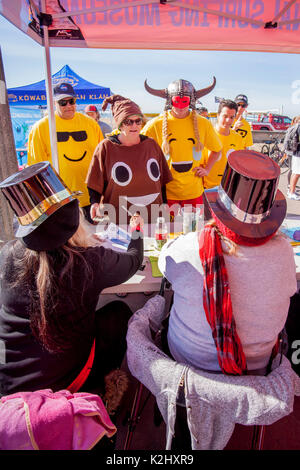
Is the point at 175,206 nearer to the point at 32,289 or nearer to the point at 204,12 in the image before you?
the point at 204,12

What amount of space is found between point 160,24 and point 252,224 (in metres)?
2.46

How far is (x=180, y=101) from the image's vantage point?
2.90 m

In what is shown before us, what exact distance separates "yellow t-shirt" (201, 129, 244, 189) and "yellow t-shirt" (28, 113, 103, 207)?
1.44 meters

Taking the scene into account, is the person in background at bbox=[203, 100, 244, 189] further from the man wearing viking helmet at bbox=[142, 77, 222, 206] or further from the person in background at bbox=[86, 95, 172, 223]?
the person in background at bbox=[86, 95, 172, 223]

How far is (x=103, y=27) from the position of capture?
2641 mm

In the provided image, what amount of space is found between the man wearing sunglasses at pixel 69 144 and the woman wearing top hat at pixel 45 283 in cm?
185

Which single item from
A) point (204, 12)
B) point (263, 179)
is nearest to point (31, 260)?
point (263, 179)

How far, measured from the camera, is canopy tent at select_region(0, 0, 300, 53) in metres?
2.45

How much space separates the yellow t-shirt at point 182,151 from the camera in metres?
2.96

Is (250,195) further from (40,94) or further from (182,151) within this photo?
(40,94)

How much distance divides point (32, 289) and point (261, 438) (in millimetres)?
1280

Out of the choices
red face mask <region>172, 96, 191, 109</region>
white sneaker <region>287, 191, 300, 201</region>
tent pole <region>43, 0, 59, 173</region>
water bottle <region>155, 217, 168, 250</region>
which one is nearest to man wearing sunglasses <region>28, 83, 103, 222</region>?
tent pole <region>43, 0, 59, 173</region>

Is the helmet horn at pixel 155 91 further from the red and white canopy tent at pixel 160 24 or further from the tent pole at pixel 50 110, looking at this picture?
the tent pole at pixel 50 110

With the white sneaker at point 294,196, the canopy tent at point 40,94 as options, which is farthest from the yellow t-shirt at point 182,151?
the canopy tent at point 40,94
